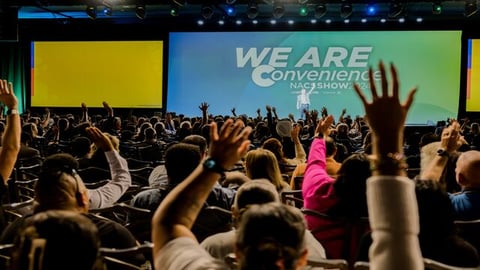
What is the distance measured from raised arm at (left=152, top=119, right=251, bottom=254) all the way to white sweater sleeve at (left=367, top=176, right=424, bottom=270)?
14.6 inches

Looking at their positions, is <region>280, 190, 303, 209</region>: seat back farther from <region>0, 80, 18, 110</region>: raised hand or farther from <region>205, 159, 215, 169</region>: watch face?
<region>205, 159, 215, 169</region>: watch face

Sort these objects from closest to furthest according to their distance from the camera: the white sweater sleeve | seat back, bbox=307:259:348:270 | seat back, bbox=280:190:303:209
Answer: the white sweater sleeve
seat back, bbox=307:259:348:270
seat back, bbox=280:190:303:209

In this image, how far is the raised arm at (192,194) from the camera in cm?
131

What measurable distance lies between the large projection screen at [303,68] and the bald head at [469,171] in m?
13.4

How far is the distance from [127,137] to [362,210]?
604cm

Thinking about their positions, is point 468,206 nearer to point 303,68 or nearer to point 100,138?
point 100,138

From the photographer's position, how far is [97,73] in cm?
1853

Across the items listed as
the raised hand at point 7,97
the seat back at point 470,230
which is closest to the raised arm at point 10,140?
the raised hand at point 7,97

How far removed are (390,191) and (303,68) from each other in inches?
632

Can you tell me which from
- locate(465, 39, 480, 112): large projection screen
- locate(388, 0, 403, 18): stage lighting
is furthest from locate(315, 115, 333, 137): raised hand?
locate(465, 39, 480, 112): large projection screen

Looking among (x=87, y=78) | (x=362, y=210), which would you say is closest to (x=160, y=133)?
(x=362, y=210)

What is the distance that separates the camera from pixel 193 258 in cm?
Result: 124

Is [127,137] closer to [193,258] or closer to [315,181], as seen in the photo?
[315,181]

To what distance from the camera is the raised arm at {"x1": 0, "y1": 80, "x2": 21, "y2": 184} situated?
3080mm
